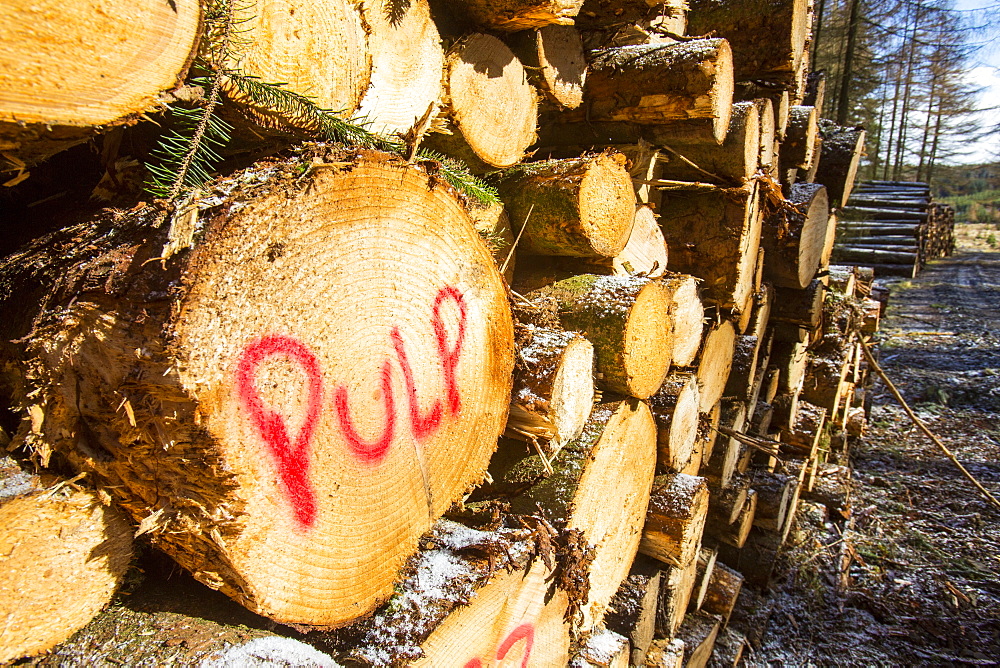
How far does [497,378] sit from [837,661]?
2631mm

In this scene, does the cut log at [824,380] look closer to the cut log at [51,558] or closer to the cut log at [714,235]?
the cut log at [714,235]

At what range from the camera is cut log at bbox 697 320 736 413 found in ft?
8.53

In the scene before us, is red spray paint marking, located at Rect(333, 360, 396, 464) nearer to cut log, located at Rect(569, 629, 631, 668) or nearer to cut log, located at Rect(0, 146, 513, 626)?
cut log, located at Rect(0, 146, 513, 626)

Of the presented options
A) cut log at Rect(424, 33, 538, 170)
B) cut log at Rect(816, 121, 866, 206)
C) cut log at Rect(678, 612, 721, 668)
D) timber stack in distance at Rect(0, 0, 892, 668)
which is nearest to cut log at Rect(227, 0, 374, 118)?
timber stack in distance at Rect(0, 0, 892, 668)

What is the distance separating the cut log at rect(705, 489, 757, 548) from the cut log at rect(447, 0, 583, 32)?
2599 mm

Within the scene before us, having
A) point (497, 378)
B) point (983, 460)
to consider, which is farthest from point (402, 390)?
point (983, 460)

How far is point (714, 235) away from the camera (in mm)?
2625

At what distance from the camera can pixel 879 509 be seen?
14.0ft

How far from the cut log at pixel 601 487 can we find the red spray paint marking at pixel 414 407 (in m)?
0.40

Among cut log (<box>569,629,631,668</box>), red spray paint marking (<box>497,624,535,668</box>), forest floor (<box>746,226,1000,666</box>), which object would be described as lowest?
forest floor (<box>746,226,1000,666</box>)

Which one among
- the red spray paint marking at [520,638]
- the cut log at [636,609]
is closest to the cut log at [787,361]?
the cut log at [636,609]

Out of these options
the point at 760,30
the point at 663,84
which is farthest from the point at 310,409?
the point at 760,30

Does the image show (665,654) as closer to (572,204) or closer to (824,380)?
(572,204)

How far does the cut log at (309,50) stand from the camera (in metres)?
1.02
